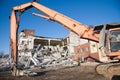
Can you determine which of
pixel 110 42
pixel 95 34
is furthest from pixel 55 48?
pixel 110 42

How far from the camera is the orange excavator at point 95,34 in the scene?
8.30 m

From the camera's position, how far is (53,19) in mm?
11453

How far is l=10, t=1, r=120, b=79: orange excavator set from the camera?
830 centimetres

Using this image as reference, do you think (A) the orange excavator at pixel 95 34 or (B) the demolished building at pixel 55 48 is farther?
(B) the demolished building at pixel 55 48

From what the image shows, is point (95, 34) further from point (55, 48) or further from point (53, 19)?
point (55, 48)

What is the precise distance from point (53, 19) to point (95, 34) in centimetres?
325

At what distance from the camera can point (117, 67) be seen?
920 cm

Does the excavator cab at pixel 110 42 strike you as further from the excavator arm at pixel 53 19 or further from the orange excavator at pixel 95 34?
the excavator arm at pixel 53 19

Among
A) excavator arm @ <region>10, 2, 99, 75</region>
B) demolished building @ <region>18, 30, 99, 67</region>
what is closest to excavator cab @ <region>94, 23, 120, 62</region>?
excavator arm @ <region>10, 2, 99, 75</region>

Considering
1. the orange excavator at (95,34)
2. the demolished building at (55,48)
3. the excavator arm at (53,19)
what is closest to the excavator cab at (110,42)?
the orange excavator at (95,34)

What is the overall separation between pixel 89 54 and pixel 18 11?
64.7ft

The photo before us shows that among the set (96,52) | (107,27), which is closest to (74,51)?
(96,52)

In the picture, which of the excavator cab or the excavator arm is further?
the excavator arm

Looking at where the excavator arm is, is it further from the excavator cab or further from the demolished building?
the demolished building
